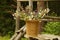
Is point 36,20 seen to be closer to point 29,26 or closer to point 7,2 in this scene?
point 29,26

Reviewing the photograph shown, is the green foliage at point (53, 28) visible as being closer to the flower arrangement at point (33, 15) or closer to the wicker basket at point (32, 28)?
the wicker basket at point (32, 28)

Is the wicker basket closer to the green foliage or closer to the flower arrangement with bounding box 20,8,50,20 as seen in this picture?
the flower arrangement with bounding box 20,8,50,20

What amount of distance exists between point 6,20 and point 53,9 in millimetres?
2483

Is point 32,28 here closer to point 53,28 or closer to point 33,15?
point 33,15

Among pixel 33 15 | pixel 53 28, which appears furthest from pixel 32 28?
pixel 53 28

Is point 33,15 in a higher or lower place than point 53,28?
higher

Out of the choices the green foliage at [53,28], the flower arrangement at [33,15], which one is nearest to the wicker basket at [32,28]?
the flower arrangement at [33,15]

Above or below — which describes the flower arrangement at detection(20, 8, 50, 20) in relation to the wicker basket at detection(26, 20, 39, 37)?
above

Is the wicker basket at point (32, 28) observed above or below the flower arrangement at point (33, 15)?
below

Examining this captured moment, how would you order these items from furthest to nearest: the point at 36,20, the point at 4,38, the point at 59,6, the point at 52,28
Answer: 1. the point at 59,6
2. the point at 4,38
3. the point at 52,28
4. the point at 36,20

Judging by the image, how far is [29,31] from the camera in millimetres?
7363

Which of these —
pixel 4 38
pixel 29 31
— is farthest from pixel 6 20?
pixel 29 31

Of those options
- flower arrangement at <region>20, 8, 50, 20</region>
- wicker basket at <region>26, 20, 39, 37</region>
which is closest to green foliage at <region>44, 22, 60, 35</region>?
wicker basket at <region>26, 20, 39, 37</region>

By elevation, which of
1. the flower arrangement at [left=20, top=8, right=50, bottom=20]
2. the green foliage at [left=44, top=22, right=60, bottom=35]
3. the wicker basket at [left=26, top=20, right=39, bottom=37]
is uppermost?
the flower arrangement at [left=20, top=8, right=50, bottom=20]
